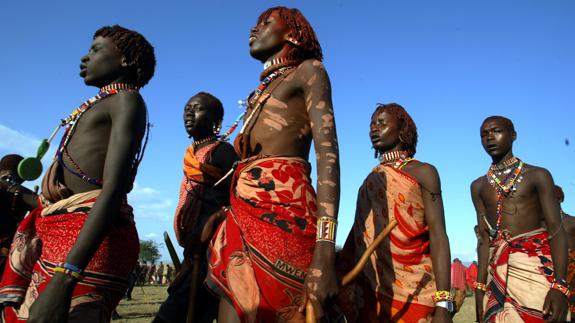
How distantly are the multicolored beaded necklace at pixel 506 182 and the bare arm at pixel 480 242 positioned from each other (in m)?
0.21

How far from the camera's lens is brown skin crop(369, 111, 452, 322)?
3.74 m

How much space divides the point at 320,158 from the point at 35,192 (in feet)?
16.3

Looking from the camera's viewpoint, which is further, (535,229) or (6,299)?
(535,229)

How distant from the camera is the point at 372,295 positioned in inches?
159

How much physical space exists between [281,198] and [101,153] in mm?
1031

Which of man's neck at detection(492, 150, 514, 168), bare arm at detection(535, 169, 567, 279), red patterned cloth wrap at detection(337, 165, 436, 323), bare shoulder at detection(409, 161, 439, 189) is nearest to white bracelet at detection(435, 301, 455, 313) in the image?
red patterned cloth wrap at detection(337, 165, 436, 323)

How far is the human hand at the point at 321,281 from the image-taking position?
2.20 metres

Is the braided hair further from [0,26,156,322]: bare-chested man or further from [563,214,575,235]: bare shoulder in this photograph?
[563,214,575,235]: bare shoulder

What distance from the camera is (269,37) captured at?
294 centimetres

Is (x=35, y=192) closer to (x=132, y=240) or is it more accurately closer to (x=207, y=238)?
(x=207, y=238)

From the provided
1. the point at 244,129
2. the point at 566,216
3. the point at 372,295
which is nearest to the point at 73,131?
the point at 244,129

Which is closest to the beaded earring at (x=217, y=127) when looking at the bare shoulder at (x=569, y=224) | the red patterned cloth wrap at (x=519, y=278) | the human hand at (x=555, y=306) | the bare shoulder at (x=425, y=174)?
the bare shoulder at (x=425, y=174)

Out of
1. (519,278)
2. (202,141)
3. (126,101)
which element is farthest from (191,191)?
(519,278)

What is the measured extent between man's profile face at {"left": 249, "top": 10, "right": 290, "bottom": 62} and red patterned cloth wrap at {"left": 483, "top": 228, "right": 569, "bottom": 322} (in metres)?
3.61
